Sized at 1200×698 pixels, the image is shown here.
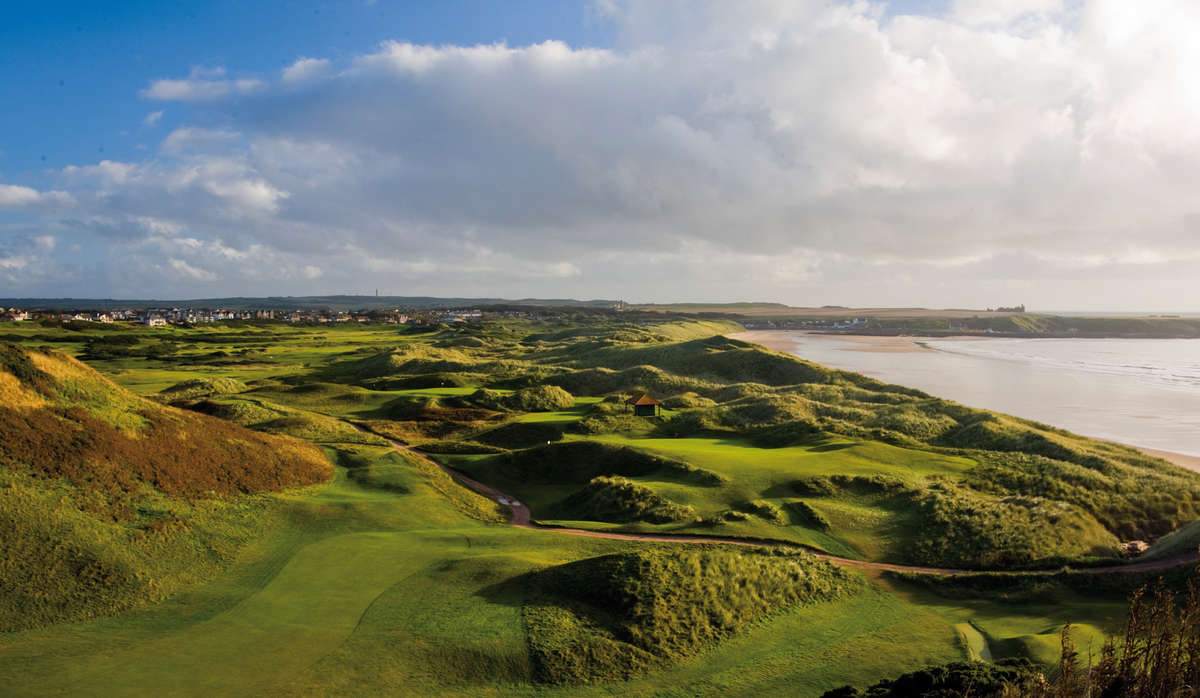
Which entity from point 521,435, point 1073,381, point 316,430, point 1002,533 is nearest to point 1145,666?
point 1002,533

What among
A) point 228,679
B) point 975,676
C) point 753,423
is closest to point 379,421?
point 753,423

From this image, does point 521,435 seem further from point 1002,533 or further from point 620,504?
point 1002,533

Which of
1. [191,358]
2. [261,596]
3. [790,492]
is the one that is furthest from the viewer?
[191,358]

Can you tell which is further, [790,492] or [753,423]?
[753,423]

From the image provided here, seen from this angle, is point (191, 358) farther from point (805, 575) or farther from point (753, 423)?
point (805, 575)

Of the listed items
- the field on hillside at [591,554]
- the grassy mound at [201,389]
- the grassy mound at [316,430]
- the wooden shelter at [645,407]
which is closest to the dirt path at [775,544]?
the field on hillside at [591,554]

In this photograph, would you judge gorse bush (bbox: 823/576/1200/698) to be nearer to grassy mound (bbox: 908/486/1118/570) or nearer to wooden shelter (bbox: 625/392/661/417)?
grassy mound (bbox: 908/486/1118/570)

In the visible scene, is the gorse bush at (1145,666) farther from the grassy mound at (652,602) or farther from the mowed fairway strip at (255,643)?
the mowed fairway strip at (255,643)
